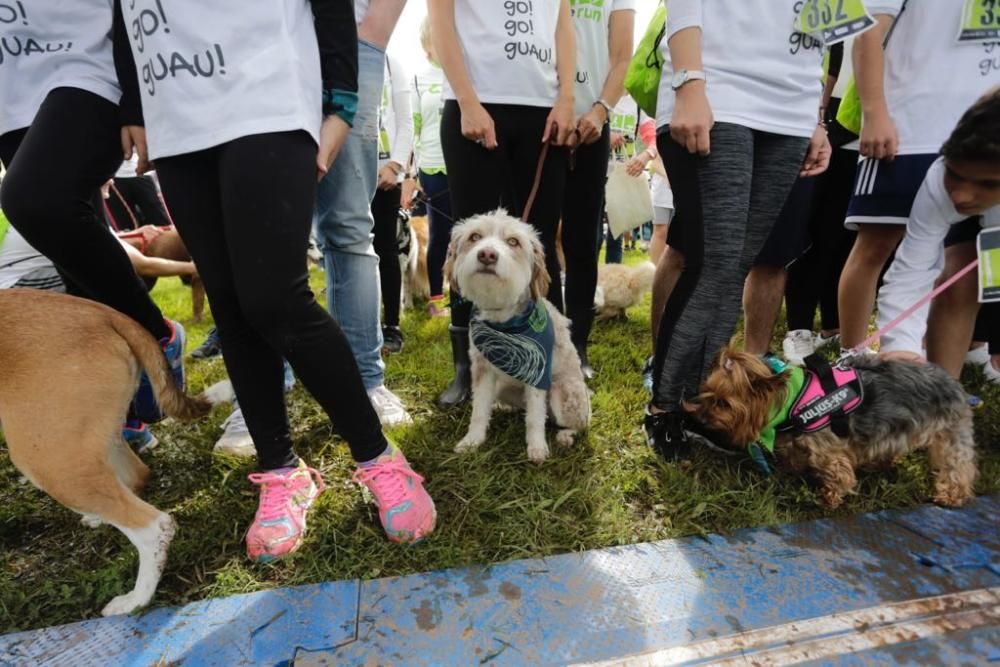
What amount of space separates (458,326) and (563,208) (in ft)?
3.27

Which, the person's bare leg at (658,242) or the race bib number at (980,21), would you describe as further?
the person's bare leg at (658,242)

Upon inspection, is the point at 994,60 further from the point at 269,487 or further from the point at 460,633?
the point at 269,487

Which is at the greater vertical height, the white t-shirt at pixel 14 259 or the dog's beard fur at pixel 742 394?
the white t-shirt at pixel 14 259

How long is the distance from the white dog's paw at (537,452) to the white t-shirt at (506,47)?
177 centimetres

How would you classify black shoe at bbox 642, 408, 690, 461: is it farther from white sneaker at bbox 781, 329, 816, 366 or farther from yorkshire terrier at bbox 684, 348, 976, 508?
white sneaker at bbox 781, 329, 816, 366

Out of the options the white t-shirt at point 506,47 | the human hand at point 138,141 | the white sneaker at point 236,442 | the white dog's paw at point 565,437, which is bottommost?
the white dog's paw at point 565,437

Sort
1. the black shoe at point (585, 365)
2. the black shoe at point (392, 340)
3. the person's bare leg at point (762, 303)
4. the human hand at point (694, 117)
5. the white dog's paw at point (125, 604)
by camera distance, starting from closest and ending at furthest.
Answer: the white dog's paw at point (125, 604)
the human hand at point (694, 117)
the person's bare leg at point (762, 303)
the black shoe at point (585, 365)
the black shoe at point (392, 340)

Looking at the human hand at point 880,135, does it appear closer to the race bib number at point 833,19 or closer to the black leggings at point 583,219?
the race bib number at point 833,19

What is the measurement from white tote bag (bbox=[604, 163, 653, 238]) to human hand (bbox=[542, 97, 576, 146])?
1.89 meters

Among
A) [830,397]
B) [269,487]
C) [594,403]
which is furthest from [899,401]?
[269,487]

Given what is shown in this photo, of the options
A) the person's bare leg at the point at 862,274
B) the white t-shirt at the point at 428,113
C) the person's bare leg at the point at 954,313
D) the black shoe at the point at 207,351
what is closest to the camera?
the person's bare leg at the point at 954,313

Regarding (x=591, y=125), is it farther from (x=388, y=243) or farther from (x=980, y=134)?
(x=388, y=243)

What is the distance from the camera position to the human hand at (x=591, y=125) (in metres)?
2.81

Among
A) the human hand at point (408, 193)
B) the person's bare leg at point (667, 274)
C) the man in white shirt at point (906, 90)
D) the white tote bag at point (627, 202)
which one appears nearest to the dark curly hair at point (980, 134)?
the man in white shirt at point (906, 90)
